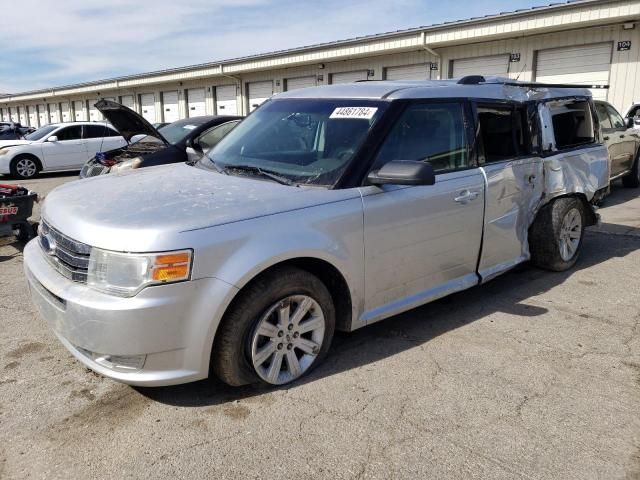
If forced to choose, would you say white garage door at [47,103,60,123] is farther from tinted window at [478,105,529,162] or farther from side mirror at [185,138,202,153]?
tinted window at [478,105,529,162]

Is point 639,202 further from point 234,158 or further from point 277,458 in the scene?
point 277,458

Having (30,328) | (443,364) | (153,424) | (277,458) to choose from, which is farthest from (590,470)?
(30,328)

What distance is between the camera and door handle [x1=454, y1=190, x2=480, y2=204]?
386 centimetres

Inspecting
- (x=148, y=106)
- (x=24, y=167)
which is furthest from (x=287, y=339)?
(x=148, y=106)

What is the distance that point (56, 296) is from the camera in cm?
283

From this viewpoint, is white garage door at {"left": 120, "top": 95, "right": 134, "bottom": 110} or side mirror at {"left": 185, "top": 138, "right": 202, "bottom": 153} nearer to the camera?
side mirror at {"left": 185, "top": 138, "right": 202, "bottom": 153}

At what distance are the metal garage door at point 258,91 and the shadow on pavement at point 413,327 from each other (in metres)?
18.8

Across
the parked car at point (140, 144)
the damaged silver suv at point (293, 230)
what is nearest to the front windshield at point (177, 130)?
the parked car at point (140, 144)

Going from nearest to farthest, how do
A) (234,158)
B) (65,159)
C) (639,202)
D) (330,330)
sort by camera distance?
1. (330,330)
2. (234,158)
3. (639,202)
4. (65,159)

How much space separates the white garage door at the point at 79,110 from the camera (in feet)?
132

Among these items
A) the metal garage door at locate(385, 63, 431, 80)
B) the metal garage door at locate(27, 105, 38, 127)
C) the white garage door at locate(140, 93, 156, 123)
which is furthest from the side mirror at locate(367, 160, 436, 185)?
the metal garage door at locate(27, 105, 38, 127)

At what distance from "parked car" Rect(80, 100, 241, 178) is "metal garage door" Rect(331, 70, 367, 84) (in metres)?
10.5

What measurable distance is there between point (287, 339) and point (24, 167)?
14.0 metres

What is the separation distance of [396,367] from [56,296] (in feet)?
6.74
